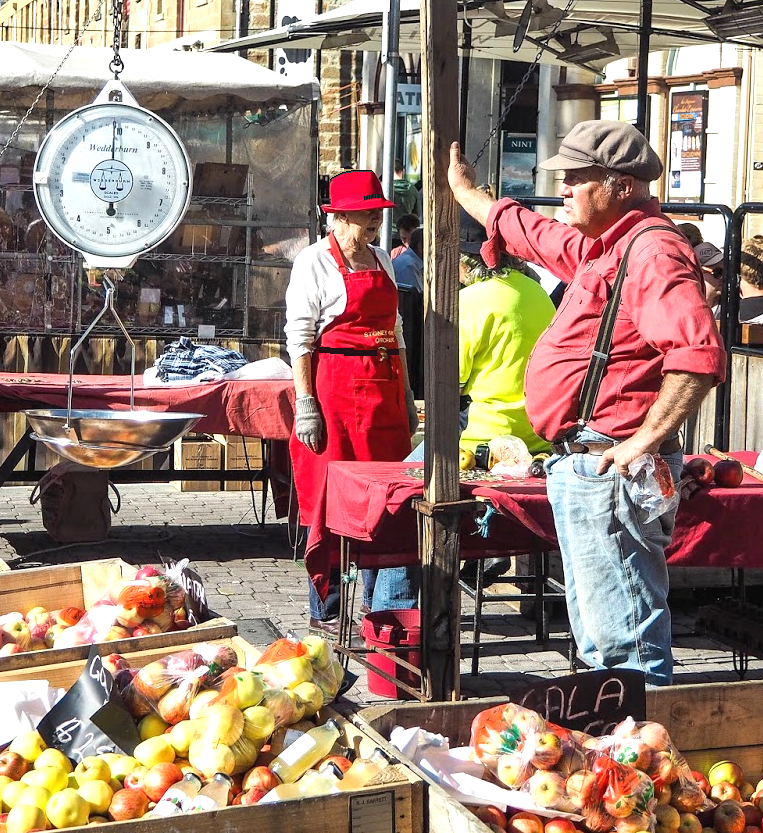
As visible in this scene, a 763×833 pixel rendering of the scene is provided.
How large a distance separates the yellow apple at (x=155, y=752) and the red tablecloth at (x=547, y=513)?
1900mm

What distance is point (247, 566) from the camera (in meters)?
7.57

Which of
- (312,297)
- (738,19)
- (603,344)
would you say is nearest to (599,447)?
(603,344)

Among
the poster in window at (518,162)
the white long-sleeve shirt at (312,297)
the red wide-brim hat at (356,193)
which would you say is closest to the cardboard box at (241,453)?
the white long-sleeve shirt at (312,297)

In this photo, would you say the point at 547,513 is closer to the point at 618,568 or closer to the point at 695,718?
the point at 618,568

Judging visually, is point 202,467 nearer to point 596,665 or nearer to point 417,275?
point 417,275

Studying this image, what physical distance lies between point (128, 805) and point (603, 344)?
1.75 metres

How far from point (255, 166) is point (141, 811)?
7.41m

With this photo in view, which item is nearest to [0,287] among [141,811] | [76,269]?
[76,269]

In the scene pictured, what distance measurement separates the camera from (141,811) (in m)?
2.60

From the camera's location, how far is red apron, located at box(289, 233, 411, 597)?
18.1ft

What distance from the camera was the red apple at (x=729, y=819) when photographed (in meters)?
2.78

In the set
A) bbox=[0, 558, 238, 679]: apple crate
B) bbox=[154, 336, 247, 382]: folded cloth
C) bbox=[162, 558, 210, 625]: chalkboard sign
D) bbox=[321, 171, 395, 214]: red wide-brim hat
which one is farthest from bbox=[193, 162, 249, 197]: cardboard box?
bbox=[162, 558, 210, 625]: chalkboard sign

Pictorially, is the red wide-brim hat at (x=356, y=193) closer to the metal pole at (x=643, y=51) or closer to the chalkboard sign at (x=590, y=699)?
the chalkboard sign at (x=590, y=699)

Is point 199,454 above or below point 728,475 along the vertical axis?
below
